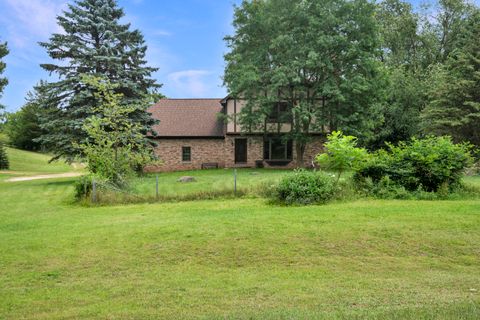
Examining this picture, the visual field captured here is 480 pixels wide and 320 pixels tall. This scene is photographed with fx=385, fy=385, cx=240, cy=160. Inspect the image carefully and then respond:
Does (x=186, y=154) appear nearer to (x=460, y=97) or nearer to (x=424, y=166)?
(x=460, y=97)

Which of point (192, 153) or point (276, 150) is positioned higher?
point (276, 150)

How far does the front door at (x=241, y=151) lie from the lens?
28531 millimetres

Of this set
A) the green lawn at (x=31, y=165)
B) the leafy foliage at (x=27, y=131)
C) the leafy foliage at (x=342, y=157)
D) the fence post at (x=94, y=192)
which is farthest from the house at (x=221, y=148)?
the leafy foliage at (x=27, y=131)

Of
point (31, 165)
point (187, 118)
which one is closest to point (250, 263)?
point (187, 118)

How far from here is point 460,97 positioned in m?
24.3

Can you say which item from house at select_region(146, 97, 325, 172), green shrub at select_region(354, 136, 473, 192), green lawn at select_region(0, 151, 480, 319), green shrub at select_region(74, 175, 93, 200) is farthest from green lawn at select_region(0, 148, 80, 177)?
green shrub at select_region(354, 136, 473, 192)

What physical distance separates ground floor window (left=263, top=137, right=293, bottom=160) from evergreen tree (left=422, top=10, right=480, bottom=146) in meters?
9.27

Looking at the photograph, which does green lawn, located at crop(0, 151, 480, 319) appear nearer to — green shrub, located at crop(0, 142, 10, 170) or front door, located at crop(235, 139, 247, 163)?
front door, located at crop(235, 139, 247, 163)

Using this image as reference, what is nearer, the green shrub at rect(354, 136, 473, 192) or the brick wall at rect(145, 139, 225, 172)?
the green shrub at rect(354, 136, 473, 192)

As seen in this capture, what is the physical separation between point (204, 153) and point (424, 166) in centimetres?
1890

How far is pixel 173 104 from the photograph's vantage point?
1248 inches

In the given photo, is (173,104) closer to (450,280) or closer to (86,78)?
(86,78)

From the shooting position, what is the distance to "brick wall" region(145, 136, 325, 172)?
28.4m

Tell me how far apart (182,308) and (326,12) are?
75.2 ft
